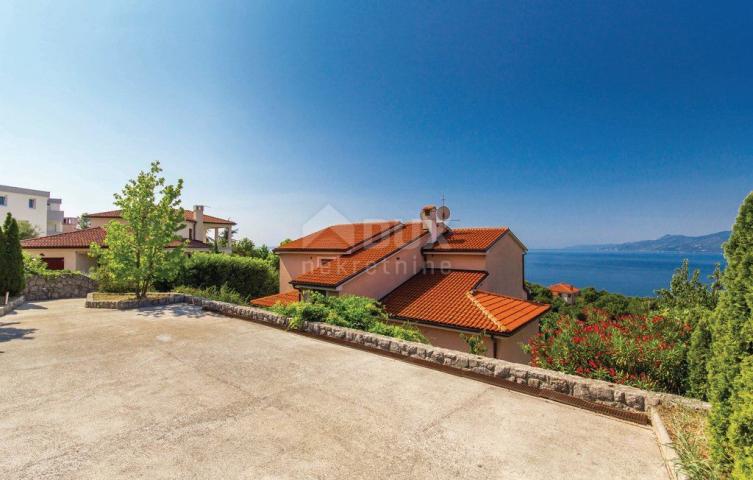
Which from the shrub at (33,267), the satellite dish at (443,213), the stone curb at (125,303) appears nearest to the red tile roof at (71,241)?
the shrub at (33,267)

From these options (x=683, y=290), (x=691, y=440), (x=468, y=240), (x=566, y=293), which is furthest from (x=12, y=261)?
(x=566, y=293)

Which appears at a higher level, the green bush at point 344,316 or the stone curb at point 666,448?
the green bush at point 344,316

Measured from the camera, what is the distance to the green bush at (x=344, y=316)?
28.9 ft

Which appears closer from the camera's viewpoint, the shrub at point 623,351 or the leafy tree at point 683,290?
the shrub at point 623,351

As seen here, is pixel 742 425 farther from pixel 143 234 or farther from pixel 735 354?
pixel 143 234

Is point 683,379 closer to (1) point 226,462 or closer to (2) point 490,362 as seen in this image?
(2) point 490,362

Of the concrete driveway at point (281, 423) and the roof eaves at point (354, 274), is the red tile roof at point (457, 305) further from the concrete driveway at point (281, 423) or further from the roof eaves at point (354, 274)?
the concrete driveway at point (281, 423)

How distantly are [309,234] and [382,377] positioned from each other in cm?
1921

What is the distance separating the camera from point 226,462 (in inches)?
142

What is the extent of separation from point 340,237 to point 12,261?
15.1 m

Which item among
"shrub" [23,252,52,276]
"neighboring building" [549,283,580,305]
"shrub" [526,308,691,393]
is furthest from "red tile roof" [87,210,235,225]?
"neighboring building" [549,283,580,305]

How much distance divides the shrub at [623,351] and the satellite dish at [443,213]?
43.7 ft

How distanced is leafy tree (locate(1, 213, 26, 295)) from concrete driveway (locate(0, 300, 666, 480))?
413 inches

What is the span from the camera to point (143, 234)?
13742 mm
